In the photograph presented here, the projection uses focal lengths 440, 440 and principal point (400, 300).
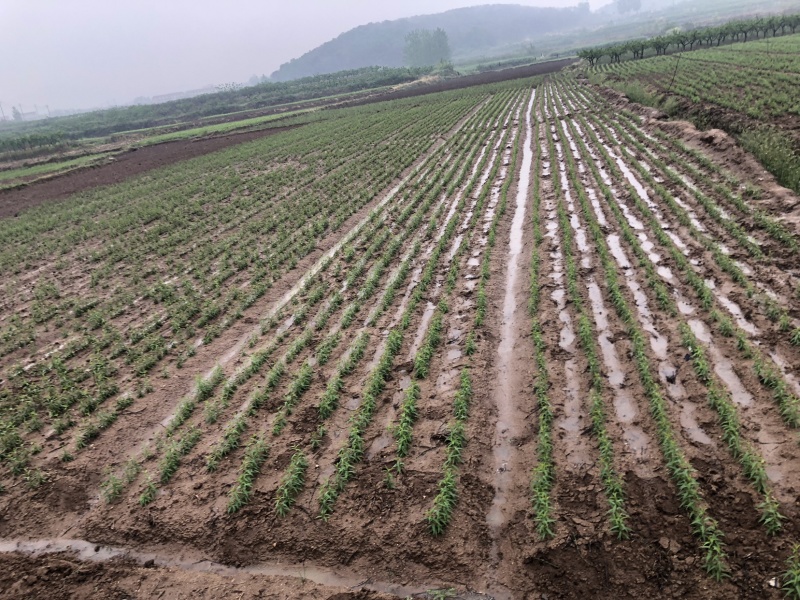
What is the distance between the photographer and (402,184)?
22906mm

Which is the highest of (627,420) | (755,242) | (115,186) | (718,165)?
(115,186)

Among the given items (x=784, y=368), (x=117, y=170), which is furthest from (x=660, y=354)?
(x=117, y=170)

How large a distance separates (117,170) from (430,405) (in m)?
43.7

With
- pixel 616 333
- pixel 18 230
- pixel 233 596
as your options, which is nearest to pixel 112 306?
pixel 233 596

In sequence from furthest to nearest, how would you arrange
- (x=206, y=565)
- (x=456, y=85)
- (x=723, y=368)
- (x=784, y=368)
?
(x=456, y=85) < (x=723, y=368) < (x=784, y=368) < (x=206, y=565)

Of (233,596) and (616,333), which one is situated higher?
(616,333)

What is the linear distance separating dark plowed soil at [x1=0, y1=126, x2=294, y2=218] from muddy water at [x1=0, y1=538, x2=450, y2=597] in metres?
30.5

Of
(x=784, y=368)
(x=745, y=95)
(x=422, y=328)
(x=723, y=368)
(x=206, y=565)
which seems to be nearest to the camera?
(x=206, y=565)

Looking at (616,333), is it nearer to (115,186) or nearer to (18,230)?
(18,230)

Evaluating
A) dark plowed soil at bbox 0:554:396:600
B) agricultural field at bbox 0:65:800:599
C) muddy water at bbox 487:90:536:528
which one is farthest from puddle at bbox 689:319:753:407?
dark plowed soil at bbox 0:554:396:600

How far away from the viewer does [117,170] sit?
40062mm

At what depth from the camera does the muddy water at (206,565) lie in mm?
5523

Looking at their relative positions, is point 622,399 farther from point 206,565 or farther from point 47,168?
point 47,168

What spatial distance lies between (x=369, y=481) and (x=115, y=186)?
34.7 meters
